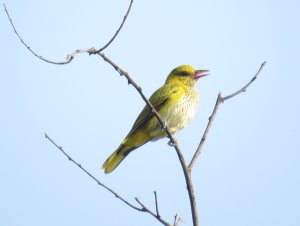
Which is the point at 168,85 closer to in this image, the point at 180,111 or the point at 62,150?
the point at 180,111

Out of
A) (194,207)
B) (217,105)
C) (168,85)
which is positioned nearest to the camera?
(194,207)

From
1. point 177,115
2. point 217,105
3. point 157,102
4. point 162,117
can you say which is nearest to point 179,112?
point 177,115

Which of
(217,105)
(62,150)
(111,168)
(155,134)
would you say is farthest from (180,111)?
(62,150)

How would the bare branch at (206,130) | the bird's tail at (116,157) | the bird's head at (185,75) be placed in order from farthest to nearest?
the bird's head at (185,75) < the bird's tail at (116,157) < the bare branch at (206,130)

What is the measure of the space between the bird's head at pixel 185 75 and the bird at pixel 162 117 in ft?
0.73

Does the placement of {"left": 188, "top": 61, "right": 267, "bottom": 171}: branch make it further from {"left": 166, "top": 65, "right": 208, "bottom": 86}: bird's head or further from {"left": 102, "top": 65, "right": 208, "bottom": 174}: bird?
{"left": 166, "top": 65, "right": 208, "bottom": 86}: bird's head

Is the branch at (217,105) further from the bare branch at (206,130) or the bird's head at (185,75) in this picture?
the bird's head at (185,75)

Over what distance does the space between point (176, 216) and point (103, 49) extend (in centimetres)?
117

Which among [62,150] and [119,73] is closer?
[119,73]

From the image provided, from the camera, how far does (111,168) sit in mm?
6250

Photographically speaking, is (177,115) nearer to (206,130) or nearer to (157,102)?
(157,102)

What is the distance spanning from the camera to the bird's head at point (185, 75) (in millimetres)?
6816

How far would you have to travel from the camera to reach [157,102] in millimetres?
6277

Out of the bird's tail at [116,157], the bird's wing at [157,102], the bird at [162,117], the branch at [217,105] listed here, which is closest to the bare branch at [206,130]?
the branch at [217,105]
